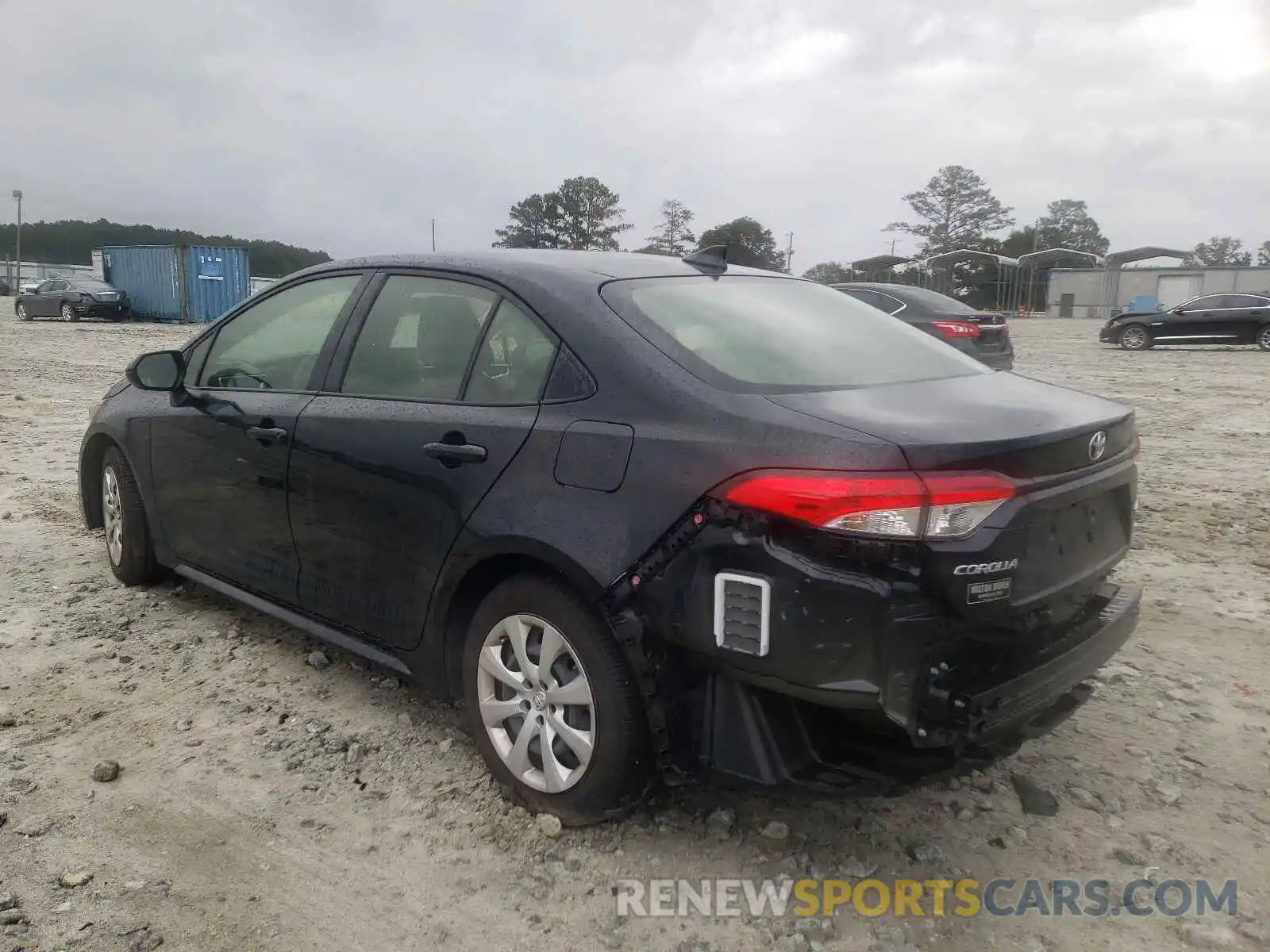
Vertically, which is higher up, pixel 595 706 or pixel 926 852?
pixel 595 706

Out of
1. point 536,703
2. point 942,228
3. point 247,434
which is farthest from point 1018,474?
point 942,228

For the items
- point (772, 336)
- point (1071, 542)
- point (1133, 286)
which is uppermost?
point (1133, 286)

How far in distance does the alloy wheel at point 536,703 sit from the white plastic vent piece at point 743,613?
46cm

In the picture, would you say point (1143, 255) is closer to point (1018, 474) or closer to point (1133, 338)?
point (1133, 338)

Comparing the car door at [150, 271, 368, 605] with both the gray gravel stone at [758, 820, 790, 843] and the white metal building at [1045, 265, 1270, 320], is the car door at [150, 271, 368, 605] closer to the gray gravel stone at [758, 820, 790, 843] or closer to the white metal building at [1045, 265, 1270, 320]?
the gray gravel stone at [758, 820, 790, 843]

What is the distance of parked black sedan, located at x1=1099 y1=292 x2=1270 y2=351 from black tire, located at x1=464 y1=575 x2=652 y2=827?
23.3 metres

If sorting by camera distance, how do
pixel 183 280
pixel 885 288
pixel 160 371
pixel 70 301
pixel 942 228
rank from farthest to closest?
pixel 942 228 → pixel 70 301 → pixel 183 280 → pixel 885 288 → pixel 160 371

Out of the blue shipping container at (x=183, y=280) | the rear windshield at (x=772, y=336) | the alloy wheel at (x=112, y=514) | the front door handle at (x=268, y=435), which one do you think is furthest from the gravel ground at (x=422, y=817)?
the blue shipping container at (x=183, y=280)

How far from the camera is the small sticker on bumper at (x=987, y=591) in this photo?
2102 mm

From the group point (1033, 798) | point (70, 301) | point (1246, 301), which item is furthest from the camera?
point (70, 301)

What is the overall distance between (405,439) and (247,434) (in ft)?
3.06

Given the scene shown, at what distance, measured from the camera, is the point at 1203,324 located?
2188 cm

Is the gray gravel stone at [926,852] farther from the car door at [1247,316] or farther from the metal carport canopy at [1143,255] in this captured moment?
the metal carport canopy at [1143,255]

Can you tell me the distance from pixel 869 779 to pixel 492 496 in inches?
47.4
